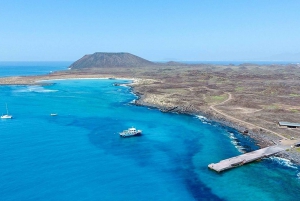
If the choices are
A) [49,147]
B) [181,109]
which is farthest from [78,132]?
[181,109]

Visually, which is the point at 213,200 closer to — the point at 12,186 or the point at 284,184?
the point at 284,184

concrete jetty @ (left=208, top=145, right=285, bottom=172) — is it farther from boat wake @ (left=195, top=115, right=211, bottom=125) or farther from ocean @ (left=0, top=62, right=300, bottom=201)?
boat wake @ (left=195, top=115, right=211, bottom=125)

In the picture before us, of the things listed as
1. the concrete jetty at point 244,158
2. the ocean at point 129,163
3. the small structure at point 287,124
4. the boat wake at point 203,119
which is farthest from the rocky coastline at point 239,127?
the small structure at point 287,124

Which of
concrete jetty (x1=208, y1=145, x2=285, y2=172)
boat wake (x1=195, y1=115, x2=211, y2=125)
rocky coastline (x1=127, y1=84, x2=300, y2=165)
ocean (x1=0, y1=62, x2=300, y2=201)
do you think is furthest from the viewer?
boat wake (x1=195, y1=115, x2=211, y2=125)

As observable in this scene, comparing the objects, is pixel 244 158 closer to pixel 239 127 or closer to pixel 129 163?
pixel 129 163

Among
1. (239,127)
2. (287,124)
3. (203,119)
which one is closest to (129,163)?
(239,127)

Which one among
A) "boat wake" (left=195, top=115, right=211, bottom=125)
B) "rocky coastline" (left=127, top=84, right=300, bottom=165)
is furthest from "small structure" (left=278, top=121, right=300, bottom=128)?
"boat wake" (left=195, top=115, right=211, bottom=125)

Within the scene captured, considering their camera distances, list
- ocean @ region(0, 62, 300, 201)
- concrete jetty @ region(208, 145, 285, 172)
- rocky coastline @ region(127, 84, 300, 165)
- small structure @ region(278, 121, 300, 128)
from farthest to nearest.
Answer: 1. small structure @ region(278, 121, 300, 128)
2. rocky coastline @ region(127, 84, 300, 165)
3. concrete jetty @ region(208, 145, 285, 172)
4. ocean @ region(0, 62, 300, 201)
